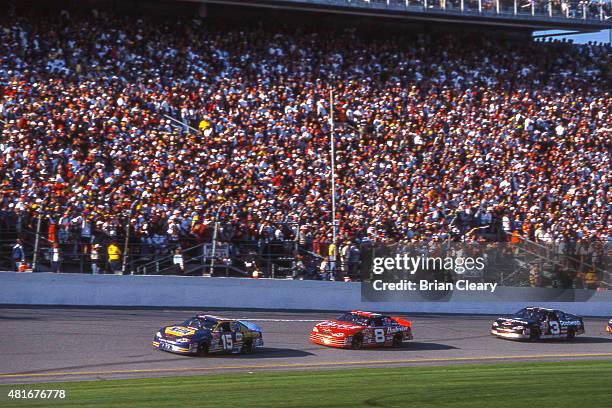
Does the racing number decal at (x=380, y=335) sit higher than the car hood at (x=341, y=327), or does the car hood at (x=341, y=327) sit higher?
the car hood at (x=341, y=327)

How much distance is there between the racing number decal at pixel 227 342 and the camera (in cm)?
2144

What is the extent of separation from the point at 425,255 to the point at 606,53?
22.4 meters

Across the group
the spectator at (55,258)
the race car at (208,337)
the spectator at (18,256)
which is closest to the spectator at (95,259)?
the spectator at (55,258)

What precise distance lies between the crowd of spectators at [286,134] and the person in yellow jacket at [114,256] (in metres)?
0.36

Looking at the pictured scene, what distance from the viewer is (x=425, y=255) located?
102 ft

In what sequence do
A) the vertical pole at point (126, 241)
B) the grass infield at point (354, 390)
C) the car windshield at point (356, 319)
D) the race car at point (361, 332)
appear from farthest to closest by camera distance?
the vertical pole at point (126, 241), the car windshield at point (356, 319), the race car at point (361, 332), the grass infield at point (354, 390)

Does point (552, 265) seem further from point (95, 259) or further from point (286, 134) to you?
point (95, 259)

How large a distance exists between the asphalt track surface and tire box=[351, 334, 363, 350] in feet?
1.19

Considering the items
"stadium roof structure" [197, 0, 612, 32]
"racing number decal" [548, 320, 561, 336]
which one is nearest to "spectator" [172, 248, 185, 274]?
"racing number decal" [548, 320, 561, 336]

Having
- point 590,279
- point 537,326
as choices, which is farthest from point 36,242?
point 590,279

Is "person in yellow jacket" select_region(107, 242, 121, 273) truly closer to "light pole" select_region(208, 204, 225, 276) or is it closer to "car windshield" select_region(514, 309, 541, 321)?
"light pole" select_region(208, 204, 225, 276)

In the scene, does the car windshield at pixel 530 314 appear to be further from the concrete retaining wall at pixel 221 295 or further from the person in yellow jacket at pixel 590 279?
the person in yellow jacket at pixel 590 279

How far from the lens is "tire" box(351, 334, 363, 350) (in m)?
23.8

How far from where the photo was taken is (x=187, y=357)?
20.8 meters
